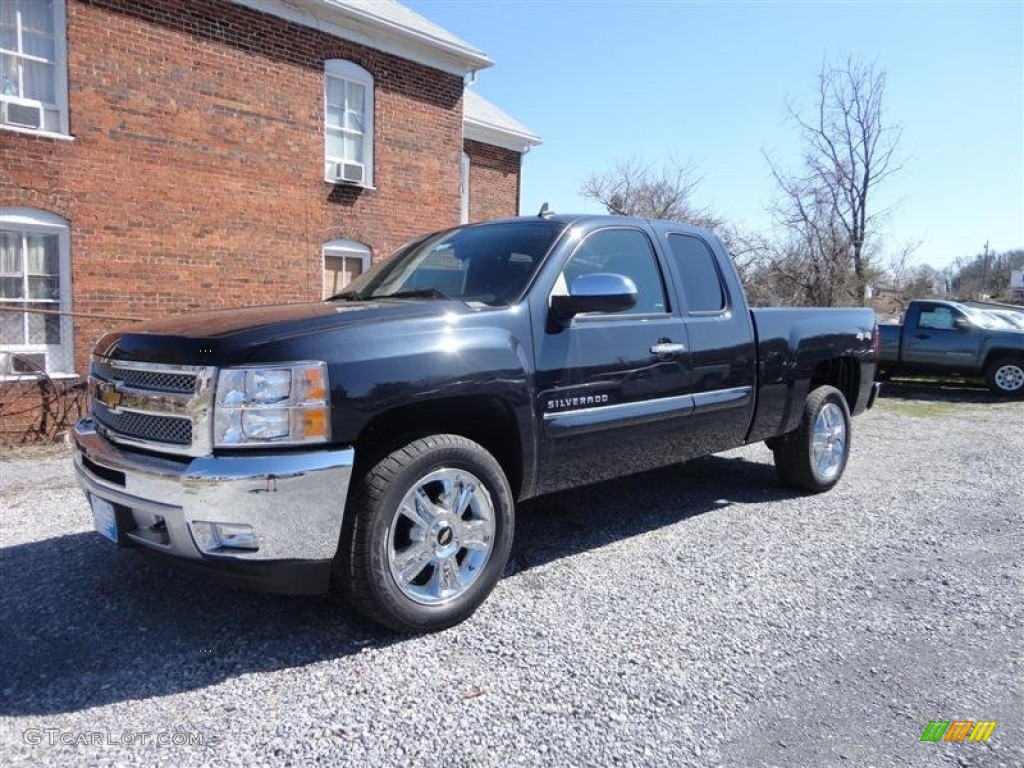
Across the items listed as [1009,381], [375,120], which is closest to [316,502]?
[375,120]

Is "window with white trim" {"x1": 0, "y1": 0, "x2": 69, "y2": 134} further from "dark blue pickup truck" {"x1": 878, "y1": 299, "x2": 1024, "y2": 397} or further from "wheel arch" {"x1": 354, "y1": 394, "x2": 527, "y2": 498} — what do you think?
"dark blue pickup truck" {"x1": 878, "y1": 299, "x2": 1024, "y2": 397}

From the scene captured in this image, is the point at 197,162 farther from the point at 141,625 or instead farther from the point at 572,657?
the point at 572,657

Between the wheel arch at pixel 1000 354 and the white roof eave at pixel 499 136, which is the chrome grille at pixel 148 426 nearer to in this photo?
the white roof eave at pixel 499 136

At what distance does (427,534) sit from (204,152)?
7.99m

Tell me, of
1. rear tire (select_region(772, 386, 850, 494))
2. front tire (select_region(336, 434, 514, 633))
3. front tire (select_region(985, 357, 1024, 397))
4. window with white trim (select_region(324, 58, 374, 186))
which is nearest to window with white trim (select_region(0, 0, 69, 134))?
window with white trim (select_region(324, 58, 374, 186))

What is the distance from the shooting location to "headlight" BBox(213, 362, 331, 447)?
9.12 feet

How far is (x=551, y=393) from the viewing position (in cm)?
361

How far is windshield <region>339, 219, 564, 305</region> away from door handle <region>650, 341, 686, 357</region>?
85 cm

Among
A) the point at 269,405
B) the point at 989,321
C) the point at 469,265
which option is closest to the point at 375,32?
the point at 469,265

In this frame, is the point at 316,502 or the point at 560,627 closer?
the point at 316,502

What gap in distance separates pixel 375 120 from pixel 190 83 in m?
2.80

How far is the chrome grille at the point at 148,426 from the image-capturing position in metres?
2.88

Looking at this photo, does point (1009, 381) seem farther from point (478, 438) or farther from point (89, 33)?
point (89, 33)

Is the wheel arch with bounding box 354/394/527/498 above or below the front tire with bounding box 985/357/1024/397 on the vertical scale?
above
